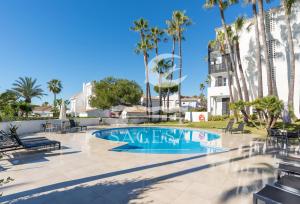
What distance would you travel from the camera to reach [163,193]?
15.2 ft

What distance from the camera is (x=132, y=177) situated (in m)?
5.72

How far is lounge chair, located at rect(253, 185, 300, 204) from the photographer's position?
324 cm

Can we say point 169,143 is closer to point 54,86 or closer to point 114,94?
point 114,94

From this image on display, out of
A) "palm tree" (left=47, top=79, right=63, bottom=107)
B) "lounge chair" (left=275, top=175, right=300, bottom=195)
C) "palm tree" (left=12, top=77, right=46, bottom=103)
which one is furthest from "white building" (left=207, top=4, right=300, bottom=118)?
"palm tree" (left=47, top=79, right=63, bottom=107)

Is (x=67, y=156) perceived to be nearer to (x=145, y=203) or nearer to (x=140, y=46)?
(x=145, y=203)

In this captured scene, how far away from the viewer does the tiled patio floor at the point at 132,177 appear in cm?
447

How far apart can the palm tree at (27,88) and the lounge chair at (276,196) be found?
4578 cm

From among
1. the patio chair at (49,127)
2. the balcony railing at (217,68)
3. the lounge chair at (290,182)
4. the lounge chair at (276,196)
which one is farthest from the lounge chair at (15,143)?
the balcony railing at (217,68)

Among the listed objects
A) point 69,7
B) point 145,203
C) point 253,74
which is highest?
point 69,7

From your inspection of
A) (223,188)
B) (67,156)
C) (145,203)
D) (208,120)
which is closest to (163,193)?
(145,203)

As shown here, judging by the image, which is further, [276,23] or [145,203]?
[276,23]

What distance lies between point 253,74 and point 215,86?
6059 mm

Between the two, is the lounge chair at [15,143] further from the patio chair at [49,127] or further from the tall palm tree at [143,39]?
the tall palm tree at [143,39]

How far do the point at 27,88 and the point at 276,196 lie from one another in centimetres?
4721
